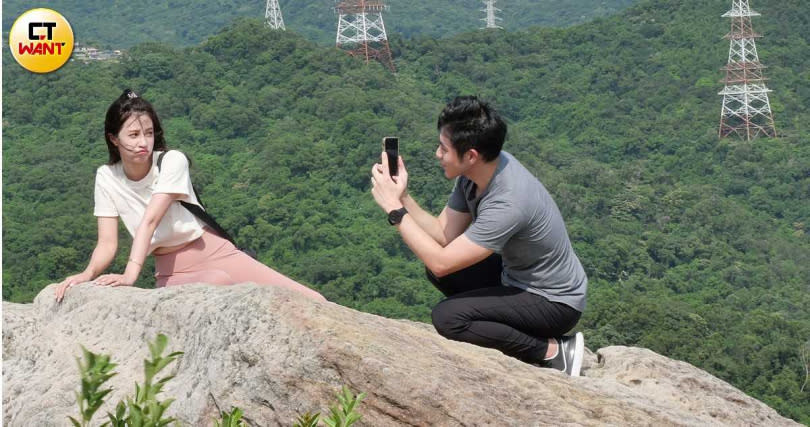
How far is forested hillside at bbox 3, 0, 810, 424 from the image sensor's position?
2100 centimetres

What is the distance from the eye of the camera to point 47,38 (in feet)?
26.3

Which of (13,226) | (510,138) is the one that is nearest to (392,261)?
(13,226)

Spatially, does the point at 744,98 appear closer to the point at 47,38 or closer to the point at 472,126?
the point at 47,38

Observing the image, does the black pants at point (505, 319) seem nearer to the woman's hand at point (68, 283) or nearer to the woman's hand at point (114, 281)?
the woman's hand at point (114, 281)

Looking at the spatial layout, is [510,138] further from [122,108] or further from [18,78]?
[122,108]

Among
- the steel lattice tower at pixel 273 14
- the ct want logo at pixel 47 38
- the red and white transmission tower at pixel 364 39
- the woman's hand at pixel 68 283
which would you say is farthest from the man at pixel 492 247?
the steel lattice tower at pixel 273 14

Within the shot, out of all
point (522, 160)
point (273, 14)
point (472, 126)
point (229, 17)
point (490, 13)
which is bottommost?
point (522, 160)

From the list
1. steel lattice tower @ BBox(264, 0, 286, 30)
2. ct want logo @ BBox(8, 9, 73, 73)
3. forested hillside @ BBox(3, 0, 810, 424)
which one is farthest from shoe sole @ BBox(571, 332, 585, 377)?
steel lattice tower @ BBox(264, 0, 286, 30)

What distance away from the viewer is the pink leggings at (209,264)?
4172 millimetres

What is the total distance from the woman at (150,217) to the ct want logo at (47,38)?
3.68m

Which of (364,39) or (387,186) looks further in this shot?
(364,39)

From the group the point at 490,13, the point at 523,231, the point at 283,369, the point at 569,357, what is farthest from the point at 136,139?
the point at 490,13

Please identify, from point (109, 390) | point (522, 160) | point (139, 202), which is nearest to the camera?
point (109, 390)

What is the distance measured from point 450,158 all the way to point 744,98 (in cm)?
3647
